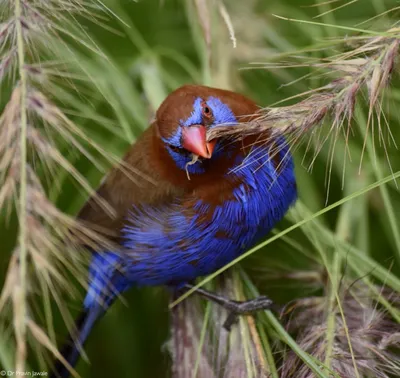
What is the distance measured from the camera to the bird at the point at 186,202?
182 cm

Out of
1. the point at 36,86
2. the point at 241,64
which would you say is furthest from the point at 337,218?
the point at 36,86

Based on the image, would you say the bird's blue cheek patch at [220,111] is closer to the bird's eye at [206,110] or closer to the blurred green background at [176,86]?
the bird's eye at [206,110]

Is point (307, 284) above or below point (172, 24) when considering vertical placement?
below

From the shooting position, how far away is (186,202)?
1934mm

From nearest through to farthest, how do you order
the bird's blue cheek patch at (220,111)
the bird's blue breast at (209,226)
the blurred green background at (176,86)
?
the bird's blue cheek patch at (220,111), the bird's blue breast at (209,226), the blurred green background at (176,86)

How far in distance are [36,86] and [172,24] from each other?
5.09 feet

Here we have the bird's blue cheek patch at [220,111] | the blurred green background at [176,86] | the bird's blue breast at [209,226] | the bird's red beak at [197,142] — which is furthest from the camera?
the blurred green background at [176,86]

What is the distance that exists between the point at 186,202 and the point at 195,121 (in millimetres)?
268

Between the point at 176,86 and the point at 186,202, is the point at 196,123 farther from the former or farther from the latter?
the point at 176,86

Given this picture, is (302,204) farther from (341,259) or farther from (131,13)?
(131,13)

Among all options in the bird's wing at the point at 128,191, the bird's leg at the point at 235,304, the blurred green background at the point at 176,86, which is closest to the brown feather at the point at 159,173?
the bird's wing at the point at 128,191

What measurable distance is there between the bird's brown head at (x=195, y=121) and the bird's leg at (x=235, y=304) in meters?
0.30

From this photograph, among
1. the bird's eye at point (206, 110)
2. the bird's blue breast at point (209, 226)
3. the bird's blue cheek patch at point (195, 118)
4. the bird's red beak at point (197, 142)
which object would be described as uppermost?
the bird's eye at point (206, 110)

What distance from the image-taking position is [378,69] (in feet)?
3.93
